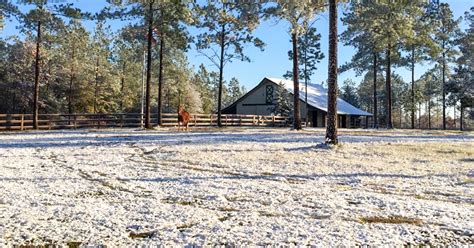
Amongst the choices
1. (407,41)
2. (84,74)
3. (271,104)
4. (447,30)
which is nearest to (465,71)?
(447,30)

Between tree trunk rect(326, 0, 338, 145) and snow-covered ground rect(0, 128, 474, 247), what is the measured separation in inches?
60.7

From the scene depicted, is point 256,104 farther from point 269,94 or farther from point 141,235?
point 141,235

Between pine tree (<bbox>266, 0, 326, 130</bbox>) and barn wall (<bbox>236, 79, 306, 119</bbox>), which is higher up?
pine tree (<bbox>266, 0, 326, 130</bbox>)

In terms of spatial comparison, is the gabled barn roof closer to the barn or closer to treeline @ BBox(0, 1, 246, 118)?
the barn

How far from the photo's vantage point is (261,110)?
42562 millimetres

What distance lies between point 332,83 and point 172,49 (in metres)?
32.4

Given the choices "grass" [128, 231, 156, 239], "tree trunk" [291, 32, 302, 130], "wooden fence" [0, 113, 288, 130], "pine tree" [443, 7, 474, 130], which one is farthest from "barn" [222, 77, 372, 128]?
"grass" [128, 231, 156, 239]

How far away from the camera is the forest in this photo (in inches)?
854

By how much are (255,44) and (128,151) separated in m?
18.0

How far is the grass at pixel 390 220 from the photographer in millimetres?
4161

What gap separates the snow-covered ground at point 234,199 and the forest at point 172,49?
28.1 ft

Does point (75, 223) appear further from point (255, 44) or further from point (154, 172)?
point (255, 44)

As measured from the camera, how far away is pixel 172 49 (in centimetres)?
4216

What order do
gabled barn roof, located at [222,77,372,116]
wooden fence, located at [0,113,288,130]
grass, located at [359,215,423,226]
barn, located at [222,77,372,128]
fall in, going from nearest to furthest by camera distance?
grass, located at [359,215,423,226], wooden fence, located at [0,113,288,130], gabled barn roof, located at [222,77,372,116], barn, located at [222,77,372,128]
